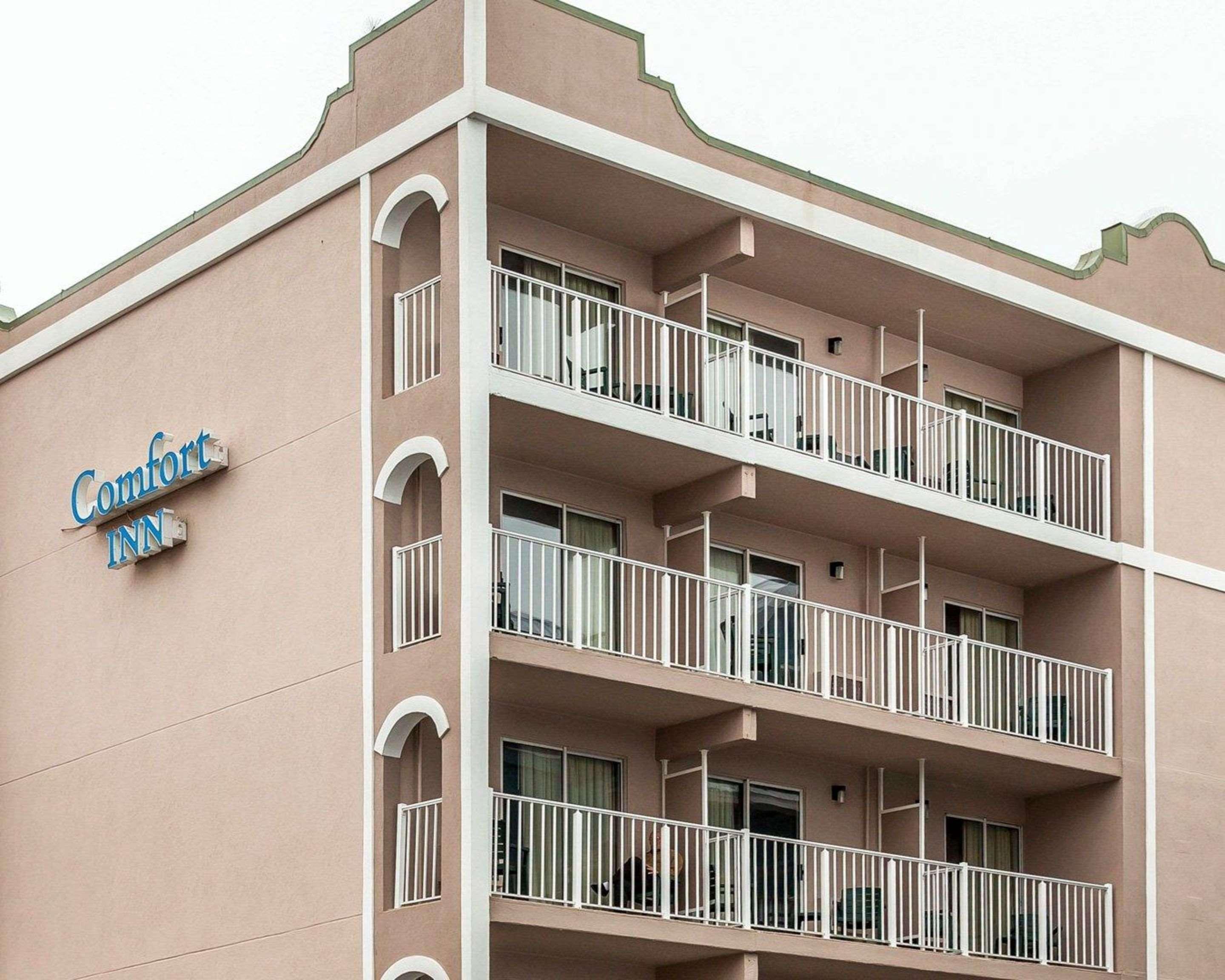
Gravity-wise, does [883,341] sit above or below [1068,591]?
above

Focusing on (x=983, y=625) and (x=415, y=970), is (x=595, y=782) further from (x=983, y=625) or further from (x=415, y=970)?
(x=983, y=625)

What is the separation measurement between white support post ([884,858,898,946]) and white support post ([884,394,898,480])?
4917mm

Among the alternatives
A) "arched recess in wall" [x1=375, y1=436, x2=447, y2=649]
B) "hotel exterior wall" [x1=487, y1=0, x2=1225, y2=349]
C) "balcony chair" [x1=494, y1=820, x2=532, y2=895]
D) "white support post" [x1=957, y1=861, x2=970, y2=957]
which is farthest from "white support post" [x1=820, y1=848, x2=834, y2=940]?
"hotel exterior wall" [x1=487, y1=0, x2=1225, y2=349]

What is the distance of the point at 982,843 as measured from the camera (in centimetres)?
3103

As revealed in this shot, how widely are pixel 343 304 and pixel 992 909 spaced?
11.8m

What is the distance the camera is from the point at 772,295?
30078 mm

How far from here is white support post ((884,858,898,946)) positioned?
89.0ft

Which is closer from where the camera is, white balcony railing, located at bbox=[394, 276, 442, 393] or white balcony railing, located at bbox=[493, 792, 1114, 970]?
white balcony railing, located at bbox=[493, 792, 1114, 970]

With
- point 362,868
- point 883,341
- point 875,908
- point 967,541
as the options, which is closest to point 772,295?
point 883,341

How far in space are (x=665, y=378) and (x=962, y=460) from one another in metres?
5.51

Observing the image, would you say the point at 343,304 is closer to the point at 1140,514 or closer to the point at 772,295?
the point at 772,295

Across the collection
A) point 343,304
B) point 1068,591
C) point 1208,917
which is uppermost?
point 343,304

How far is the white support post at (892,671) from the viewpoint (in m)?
28.0

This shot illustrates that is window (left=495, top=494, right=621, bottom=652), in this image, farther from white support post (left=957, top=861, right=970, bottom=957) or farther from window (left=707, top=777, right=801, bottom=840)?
white support post (left=957, top=861, right=970, bottom=957)
